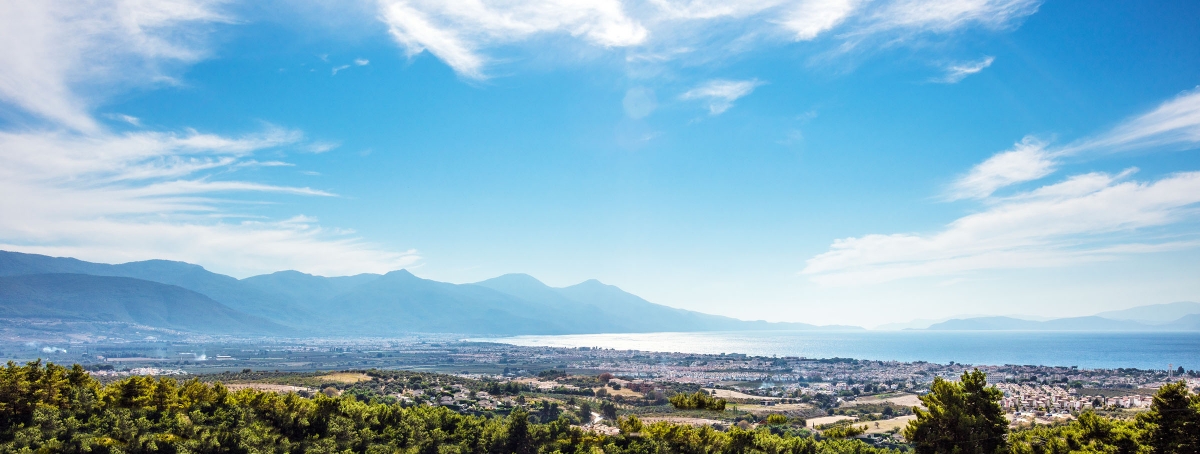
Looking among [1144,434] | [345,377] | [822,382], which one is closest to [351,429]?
[1144,434]

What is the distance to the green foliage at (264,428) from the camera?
2192 cm

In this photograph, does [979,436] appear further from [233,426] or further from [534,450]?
[233,426]

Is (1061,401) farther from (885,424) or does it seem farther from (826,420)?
(826,420)

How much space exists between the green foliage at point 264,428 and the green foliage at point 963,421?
4.87 meters

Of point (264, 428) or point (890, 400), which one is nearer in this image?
point (264, 428)

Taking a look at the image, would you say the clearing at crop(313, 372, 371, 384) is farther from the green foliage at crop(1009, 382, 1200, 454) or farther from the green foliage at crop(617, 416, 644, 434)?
the green foliage at crop(1009, 382, 1200, 454)

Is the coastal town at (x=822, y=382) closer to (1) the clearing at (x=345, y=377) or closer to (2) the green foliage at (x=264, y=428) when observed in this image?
(1) the clearing at (x=345, y=377)

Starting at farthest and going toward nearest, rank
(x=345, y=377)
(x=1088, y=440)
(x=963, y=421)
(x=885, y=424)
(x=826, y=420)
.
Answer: (x=345, y=377)
(x=826, y=420)
(x=885, y=424)
(x=963, y=421)
(x=1088, y=440)

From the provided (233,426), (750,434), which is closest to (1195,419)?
(750,434)

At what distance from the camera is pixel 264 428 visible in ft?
77.4

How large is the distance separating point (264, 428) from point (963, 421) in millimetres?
23591

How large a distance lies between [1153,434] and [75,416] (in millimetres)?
33908

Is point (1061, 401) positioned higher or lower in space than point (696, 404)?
lower

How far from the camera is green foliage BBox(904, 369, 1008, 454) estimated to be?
754 inches
